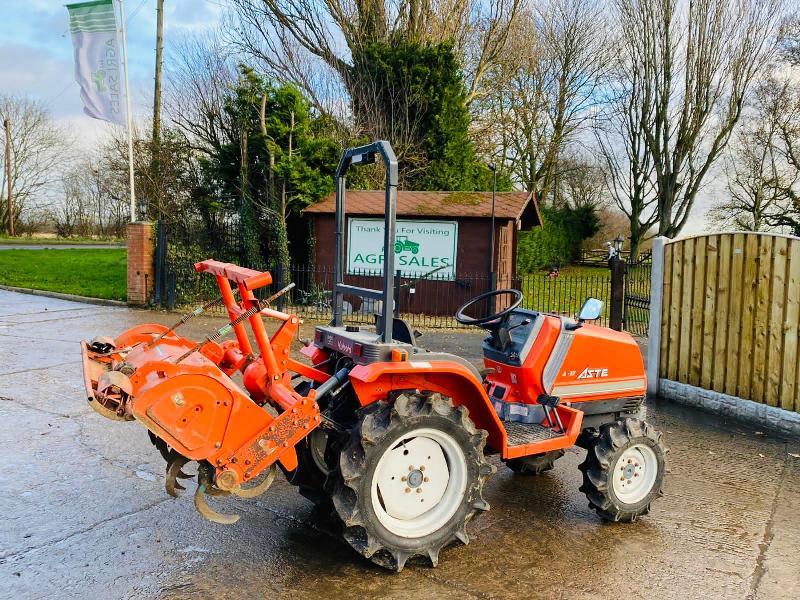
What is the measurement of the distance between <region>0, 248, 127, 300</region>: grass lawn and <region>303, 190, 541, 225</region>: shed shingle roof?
18.4 ft

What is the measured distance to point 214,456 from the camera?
126 inches

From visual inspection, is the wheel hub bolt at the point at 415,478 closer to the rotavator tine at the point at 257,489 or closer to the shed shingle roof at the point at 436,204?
the rotavator tine at the point at 257,489

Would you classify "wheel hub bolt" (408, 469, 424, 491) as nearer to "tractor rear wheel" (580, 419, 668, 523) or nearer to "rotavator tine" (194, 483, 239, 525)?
"rotavator tine" (194, 483, 239, 525)

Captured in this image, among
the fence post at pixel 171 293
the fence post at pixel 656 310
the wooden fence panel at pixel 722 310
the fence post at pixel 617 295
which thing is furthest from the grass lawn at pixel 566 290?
the fence post at pixel 171 293

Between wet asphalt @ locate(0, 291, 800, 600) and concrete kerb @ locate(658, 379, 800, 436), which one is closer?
wet asphalt @ locate(0, 291, 800, 600)

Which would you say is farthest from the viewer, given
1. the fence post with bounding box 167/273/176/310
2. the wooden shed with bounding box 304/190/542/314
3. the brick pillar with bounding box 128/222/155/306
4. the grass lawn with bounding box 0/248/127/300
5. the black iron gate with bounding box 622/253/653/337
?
the grass lawn with bounding box 0/248/127/300

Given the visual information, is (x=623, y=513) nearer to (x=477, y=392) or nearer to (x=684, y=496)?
(x=684, y=496)

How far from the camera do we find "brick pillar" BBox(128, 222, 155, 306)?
1387cm

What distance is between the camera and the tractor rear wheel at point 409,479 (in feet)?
10.9

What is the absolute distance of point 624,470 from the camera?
4211 millimetres

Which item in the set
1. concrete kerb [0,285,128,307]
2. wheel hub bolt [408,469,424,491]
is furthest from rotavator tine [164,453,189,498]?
concrete kerb [0,285,128,307]

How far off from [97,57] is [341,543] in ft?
49.8

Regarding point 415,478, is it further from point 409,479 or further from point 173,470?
point 173,470

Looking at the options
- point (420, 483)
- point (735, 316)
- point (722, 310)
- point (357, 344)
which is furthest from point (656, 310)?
point (357, 344)
